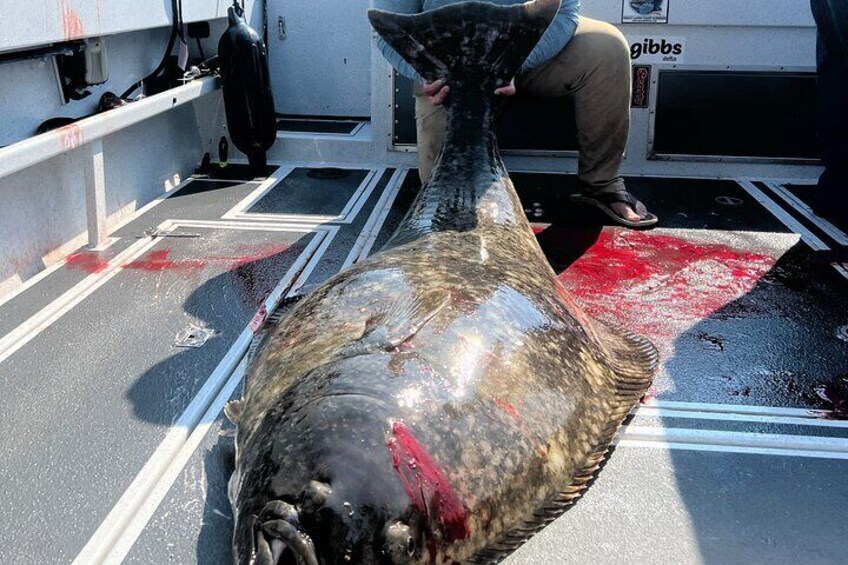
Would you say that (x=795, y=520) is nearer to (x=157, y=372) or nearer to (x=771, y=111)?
(x=157, y=372)

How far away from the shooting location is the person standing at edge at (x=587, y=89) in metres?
4.34

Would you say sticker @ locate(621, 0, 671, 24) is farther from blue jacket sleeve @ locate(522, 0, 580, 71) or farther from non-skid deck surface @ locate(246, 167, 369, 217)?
non-skid deck surface @ locate(246, 167, 369, 217)

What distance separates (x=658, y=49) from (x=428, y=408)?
427cm

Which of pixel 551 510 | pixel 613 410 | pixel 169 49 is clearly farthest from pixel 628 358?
pixel 169 49

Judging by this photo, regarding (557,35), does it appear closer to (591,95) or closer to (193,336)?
(591,95)

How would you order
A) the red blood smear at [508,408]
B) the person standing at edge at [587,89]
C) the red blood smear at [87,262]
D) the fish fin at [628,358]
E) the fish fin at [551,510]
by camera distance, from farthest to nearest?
the person standing at edge at [587,89], the red blood smear at [87,262], the fish fin at [628,358], the red blood smear at [508,408], the fish fin at [551,510]

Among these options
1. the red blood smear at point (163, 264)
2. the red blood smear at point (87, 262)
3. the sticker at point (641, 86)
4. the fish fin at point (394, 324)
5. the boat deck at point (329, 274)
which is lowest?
the boat deck at point (329, 274)

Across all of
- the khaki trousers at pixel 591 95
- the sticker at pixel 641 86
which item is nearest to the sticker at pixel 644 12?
the sticker at pixel 641 86

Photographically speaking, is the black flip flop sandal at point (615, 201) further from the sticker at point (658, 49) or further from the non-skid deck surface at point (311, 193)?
the non-skid deck surface at point (311, 193)

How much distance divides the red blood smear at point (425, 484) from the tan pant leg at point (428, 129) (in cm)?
296

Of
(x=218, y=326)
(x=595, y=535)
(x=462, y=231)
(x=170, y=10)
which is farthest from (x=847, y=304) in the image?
(x=170, y=10)

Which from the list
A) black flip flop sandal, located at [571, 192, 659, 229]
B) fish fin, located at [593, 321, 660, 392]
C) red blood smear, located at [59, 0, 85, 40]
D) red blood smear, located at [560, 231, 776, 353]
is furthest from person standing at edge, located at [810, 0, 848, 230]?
red blood smear, located at [59, 0, 85, 40]

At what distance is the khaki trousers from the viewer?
Answer: 14.4 feet

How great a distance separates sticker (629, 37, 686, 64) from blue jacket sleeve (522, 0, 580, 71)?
1086 mm
